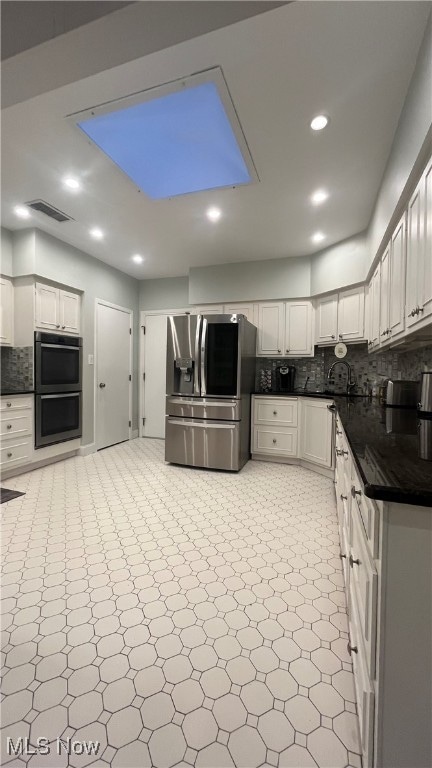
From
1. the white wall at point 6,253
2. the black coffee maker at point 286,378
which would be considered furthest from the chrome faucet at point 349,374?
the white wall at point 6,253

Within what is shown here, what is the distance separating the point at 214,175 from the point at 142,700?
114 inches

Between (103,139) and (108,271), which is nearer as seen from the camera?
(103,139)

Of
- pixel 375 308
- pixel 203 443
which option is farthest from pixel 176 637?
pixel 375 308

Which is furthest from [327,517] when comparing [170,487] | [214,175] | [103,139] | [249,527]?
[103,139]

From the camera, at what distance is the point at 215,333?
3.40m

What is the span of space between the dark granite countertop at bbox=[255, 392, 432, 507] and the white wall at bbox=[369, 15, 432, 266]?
1.22m

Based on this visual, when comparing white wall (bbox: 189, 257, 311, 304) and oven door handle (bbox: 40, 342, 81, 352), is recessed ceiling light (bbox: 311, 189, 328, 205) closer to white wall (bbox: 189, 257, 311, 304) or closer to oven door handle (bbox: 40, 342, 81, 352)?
white wall (bbox: 189, 257, 311, 304)

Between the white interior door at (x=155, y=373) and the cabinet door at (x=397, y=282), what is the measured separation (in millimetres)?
3584

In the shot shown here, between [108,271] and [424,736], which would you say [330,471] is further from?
[108,271]

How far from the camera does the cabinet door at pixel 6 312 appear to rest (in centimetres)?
332

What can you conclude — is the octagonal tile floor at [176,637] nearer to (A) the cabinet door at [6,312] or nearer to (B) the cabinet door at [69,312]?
(A) the cabinet door at [6,312]

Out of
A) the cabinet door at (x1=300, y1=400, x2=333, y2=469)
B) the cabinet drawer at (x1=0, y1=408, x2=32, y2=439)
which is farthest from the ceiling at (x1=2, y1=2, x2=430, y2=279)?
the cabinet drawer at (x1=0, y1=408, x2=32, y2=439)

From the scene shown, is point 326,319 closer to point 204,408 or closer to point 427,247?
point 204,408

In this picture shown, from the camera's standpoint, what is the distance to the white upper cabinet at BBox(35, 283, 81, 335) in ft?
11.3
